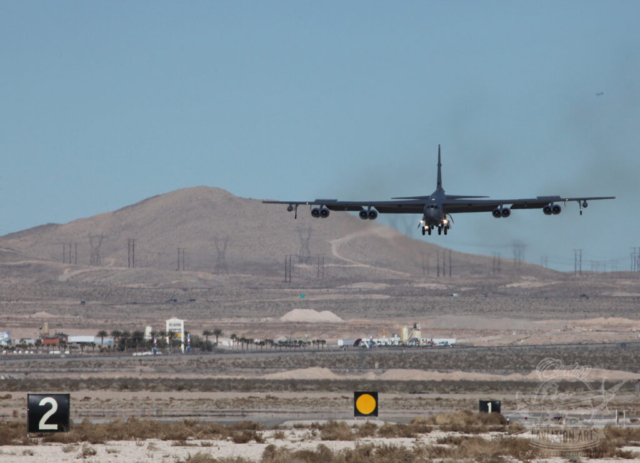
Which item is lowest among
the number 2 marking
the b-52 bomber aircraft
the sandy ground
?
the sandy ground

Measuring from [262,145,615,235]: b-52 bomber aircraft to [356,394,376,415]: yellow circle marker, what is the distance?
1541 cm

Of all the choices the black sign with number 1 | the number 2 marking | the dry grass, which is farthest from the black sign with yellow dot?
the number 2 marking

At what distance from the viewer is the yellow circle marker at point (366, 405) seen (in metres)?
38.5

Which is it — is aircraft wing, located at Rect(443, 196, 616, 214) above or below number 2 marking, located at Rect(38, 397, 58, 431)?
above

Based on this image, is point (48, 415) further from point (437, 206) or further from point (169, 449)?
point (437, 206)

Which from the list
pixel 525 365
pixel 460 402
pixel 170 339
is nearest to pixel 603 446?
pixel 460 402

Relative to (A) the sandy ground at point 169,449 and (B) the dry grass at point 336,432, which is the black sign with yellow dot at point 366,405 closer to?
(A) the sandy ground at point 169,449

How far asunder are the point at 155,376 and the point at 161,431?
55295mm

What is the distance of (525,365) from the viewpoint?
10850 cm

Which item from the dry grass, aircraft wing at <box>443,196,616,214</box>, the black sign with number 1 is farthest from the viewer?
aircraft wing at <box>443,196,616,214</box>

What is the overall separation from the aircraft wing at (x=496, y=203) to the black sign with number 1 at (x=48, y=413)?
27.2 m

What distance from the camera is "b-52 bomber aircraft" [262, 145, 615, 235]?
52.9 m

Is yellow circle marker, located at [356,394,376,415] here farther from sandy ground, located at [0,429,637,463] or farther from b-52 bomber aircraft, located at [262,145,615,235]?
b-52 bomber aircraft, located at [262,145,615,235]

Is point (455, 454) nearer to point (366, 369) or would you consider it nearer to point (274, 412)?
point (274, 412)
